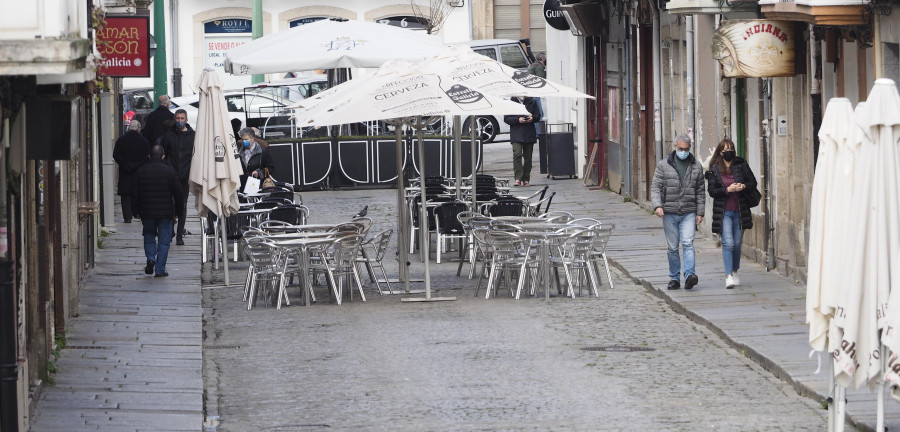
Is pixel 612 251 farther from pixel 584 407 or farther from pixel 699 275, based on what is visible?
pixel 584 407

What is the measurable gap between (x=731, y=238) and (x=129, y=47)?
28.6ft

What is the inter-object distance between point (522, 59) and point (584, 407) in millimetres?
29326

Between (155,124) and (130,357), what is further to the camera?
(155,124)

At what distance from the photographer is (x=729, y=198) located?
16.2m

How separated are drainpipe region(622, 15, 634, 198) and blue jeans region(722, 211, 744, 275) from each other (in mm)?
9902

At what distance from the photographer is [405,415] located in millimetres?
10734

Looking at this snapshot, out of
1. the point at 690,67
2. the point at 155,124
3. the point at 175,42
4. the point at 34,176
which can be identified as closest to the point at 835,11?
the point at 690,67

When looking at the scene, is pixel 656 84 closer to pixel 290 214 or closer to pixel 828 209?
pixel 290 214

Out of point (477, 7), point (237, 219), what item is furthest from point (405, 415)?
point (477, 7)

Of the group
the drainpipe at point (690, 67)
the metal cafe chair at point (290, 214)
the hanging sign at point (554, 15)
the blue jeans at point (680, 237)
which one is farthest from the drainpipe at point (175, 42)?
the blue jeans at point (680, 237)

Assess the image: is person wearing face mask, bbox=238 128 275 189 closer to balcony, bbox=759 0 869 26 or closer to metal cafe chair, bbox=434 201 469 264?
metal cafe chair, bbox=434 201 469 264

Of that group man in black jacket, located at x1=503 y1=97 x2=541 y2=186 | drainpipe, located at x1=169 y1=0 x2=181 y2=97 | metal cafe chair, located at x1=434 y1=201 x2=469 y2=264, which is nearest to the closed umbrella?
metal cafe chair, located at x1=434 y1=201 x2=469 y2=264

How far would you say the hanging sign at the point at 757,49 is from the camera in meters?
17.0

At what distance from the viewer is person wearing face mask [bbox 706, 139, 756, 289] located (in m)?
16.2
